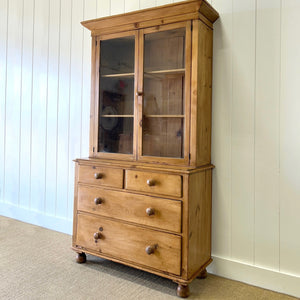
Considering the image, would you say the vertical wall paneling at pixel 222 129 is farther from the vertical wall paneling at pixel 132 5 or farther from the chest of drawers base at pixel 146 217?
the vertical wall paneling at pixel 132 5

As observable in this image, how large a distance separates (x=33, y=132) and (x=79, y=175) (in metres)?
1.17

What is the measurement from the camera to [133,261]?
1.89 m

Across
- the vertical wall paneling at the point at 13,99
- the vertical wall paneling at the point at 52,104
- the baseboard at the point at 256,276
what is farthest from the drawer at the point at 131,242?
the vertical wall paneling at the point at 13,99

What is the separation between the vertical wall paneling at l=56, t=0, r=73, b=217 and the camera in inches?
109

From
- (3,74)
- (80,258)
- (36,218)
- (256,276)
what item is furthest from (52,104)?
(256,276)

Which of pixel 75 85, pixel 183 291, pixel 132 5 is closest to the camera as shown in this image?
pixel 183 291

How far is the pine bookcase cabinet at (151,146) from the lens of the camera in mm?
1762

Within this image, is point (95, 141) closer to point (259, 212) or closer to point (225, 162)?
point (225, 162)

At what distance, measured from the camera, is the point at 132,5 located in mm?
2404

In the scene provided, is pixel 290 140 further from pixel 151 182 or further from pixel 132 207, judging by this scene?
pixel 132 207

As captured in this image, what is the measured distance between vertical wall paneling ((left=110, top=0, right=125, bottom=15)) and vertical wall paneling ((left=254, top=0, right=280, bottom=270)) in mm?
1146

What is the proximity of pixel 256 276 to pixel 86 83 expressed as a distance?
2.08 metres

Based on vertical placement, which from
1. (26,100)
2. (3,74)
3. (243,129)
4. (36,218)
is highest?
(3,74)

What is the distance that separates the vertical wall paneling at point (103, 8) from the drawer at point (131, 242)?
1.75 metres
